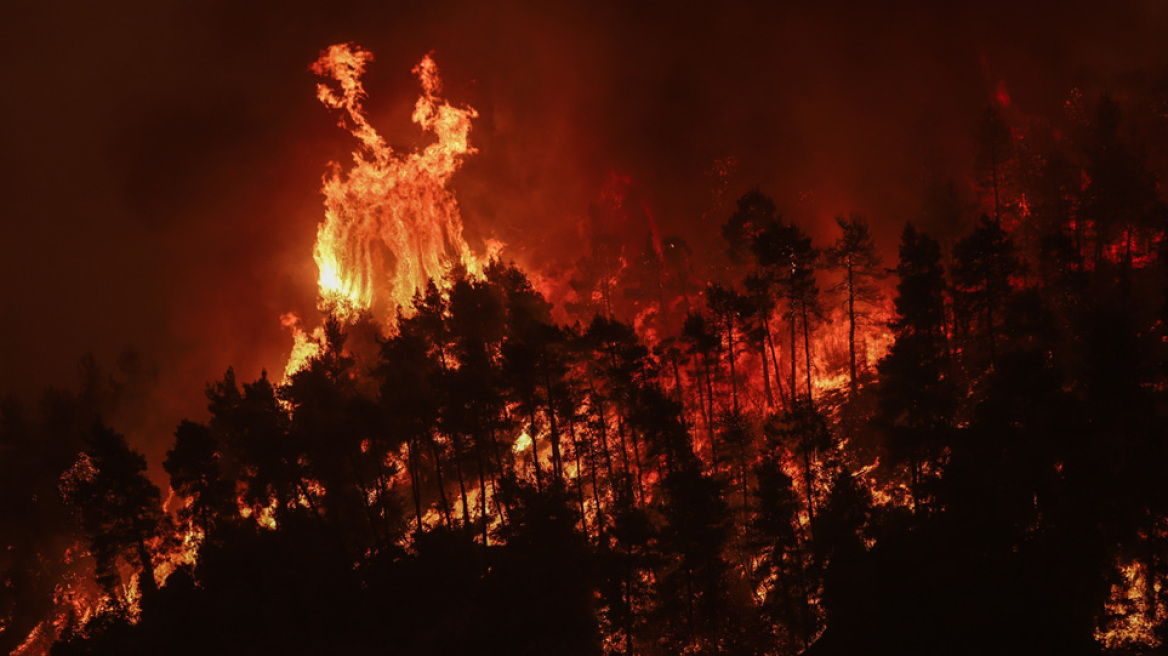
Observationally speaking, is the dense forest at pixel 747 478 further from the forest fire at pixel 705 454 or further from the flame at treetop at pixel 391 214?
the flame at treetop at pixel 391 214

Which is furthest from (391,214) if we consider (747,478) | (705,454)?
(747,478)

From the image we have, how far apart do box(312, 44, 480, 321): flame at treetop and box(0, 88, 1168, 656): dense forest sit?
23.0m

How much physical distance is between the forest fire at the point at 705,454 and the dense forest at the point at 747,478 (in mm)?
170

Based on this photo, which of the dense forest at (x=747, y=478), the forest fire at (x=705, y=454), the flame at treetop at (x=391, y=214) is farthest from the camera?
the flame at treetop at (x=391, y=214)

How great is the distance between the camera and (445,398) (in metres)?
34.1

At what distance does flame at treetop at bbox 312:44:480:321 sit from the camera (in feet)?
220

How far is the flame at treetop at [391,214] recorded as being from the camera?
67.0 metres

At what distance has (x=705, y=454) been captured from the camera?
4178 centimetres

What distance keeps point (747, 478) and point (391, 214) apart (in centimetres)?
4705

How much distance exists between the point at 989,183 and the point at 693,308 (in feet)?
75.8

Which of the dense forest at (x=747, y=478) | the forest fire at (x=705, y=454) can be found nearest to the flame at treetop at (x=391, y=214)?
the forest fire at (x=705, y=454)

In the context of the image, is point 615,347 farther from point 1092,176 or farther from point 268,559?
point 1092,176

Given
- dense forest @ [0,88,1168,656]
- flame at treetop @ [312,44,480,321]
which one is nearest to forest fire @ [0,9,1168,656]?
dense forest @ [0,88,1168,656]

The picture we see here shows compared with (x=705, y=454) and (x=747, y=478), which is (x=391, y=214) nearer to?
(x=705, y=454)
